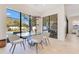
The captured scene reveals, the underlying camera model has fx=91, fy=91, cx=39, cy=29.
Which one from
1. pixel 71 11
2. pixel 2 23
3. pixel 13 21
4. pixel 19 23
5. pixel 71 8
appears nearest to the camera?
pixel 2 23

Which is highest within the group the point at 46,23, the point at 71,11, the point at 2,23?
the point at 71,11

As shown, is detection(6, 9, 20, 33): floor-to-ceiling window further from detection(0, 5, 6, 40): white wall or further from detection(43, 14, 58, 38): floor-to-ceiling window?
detection(43, 14, 58, 38): floor-to-ceiling window

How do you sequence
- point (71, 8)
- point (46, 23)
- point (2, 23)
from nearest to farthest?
point (2, 23)
point (71, 8)
point (46, 23)

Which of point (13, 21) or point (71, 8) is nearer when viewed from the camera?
point (13, 21)

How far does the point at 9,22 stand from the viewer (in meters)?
4.94

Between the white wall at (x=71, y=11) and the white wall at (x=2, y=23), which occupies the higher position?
the white wall at (x=71, y=11)

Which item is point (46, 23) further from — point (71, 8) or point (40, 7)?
point (71, 8)

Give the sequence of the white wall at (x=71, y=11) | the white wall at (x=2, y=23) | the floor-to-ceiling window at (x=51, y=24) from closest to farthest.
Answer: the white wall at (x=2, y=23), the white wall at (x=71, y=11), the floor-to-ceiling window at (x=51, y=24)

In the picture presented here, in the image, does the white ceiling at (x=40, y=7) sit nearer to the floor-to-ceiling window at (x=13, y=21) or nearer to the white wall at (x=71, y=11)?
the white wall at (x=71, y=11)

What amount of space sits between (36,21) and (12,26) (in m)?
2.41

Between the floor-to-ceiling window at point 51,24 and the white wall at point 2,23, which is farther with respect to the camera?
the floor-to-ceiling window at point 51,24

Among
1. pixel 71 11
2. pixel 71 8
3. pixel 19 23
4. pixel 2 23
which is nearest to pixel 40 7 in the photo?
pixel 19 23

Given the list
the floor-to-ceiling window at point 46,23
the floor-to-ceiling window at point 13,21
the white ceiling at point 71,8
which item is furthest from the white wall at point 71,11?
the floor-to-ceiling window at point 13,21

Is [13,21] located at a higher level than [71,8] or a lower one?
lower
